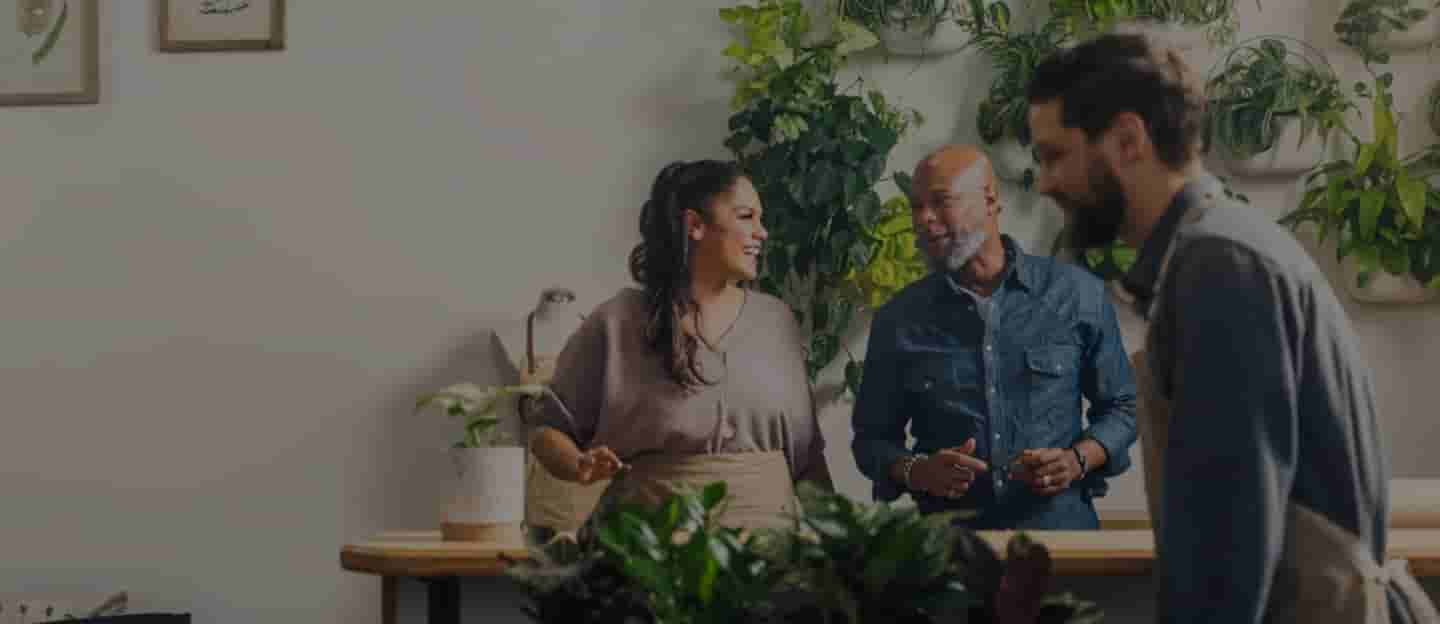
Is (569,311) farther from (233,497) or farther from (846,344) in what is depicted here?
(233,497)

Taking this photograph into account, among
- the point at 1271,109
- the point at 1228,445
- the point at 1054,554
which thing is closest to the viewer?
the point at 1228,445

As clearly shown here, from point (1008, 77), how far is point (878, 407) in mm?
1448

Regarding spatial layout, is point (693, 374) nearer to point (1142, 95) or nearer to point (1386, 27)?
point (1142, 95)

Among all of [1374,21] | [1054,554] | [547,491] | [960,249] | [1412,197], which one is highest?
[1374,21]

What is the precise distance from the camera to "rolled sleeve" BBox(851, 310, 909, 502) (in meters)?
3.80

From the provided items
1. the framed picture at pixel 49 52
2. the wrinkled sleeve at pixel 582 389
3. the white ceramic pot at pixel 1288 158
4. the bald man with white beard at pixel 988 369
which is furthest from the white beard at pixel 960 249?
the framed picture at pixel 49 52

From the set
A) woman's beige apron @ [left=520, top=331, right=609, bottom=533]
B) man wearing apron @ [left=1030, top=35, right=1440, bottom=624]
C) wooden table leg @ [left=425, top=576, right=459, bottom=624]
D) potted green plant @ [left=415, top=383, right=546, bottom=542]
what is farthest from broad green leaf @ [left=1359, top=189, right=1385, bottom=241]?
man wearing apron @ [left=1030, top=35, right=1440, bottom=624]

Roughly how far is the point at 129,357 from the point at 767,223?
6.00 ft

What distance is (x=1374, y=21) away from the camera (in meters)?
4.95

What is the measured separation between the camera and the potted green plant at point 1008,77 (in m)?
4.96

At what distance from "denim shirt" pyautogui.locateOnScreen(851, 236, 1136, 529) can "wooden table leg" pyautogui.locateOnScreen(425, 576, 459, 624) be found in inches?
39.1

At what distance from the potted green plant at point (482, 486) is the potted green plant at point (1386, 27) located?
9.18 feet

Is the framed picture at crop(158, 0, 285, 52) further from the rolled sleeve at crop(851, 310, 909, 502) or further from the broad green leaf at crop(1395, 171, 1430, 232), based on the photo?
the broad green leaf at crop(1395, 171, 1430, 232)

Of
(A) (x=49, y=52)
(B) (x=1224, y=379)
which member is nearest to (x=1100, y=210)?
(B) (x=1224, y=379)
